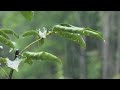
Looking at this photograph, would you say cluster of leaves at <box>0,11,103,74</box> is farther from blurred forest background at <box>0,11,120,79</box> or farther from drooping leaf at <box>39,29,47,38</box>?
blurred forest background at <box>0,11,120,79</box>

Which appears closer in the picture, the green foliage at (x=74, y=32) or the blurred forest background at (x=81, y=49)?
the green foliage at (x=74, y=32)

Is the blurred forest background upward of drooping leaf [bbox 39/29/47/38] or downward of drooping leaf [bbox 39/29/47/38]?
upward

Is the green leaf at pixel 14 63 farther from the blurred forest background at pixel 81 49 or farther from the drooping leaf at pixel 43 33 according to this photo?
the blurred forest background at pixel 81 49

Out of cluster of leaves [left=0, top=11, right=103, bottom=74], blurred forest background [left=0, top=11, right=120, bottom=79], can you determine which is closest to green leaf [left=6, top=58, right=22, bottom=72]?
cluster of leaves [left=0, top=11, right=103, bottom=74]

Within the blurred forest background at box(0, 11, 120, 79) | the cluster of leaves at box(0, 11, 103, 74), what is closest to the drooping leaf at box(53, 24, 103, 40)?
the cluster of leaves at box(0, 11, 103, 74)

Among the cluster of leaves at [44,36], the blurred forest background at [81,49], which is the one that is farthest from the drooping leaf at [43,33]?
the blurred forest background at [81,49]

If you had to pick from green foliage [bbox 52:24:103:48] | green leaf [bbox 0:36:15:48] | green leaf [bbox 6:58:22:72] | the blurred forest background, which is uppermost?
the blurred forest background

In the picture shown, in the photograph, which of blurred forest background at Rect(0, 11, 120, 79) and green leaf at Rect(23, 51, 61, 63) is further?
blurred forest background at Rect(0, 11, 120, 79)

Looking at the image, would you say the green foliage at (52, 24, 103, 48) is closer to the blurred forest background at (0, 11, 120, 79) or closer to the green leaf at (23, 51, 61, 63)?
the green leaf at (23, 51, 61, 63)

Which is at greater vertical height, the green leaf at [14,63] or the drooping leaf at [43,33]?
the drooping leaf at [43,33]
